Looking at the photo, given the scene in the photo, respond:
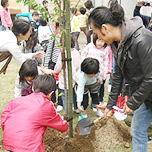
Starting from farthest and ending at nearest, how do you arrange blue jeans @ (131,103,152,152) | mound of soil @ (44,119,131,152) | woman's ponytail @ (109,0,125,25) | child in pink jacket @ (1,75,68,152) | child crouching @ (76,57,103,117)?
child crouching @ (76,57,103,117) → mound of soil @ (44,119,131,152) → blue jeans @ (131,103,152,152) → child in pink jacket @ (1,75,68,152) → woman's ponytail @ (109,0,125,25)

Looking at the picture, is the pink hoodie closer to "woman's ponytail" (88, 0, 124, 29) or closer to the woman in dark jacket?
the woman in dark jacket

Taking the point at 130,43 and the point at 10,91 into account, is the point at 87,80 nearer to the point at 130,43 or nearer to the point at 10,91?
the point at 130,43

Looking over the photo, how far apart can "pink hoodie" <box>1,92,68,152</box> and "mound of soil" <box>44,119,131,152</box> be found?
2.43 feet

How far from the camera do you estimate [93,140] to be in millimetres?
2605

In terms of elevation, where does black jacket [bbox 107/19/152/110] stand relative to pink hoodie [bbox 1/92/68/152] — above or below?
above

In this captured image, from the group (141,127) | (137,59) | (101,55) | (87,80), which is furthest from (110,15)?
(101,55)

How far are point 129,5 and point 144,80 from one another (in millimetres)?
7061

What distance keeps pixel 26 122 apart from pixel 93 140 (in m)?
1.26

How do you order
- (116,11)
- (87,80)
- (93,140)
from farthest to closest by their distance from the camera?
(87,80) < (93,140) < (116,11)

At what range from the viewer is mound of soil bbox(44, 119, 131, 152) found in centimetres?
242

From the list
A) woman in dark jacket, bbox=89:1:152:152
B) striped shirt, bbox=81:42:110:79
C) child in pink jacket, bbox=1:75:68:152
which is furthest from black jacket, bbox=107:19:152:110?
striped shirt, bbox=81:42:110:79

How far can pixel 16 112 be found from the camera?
66.0 inches

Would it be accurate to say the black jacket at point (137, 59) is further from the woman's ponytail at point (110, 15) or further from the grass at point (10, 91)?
the grass at point (10, 91)

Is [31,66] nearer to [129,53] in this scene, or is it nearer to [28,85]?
[28,85]
